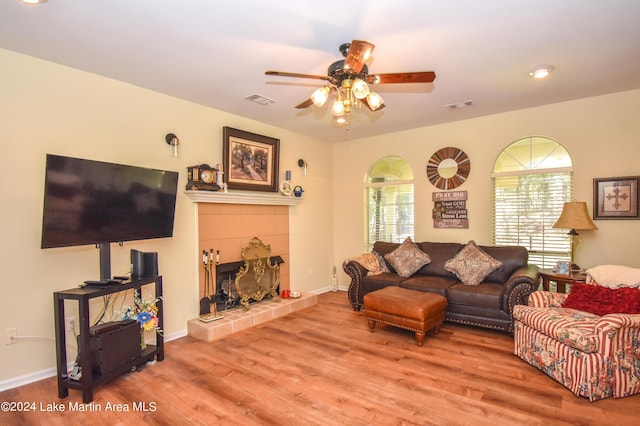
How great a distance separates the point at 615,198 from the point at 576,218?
0.64m

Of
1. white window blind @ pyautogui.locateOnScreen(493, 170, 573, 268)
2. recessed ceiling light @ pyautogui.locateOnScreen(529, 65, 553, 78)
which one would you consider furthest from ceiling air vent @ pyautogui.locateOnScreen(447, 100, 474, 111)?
white window blind @ pyautogui.locateOnScreen(493, 170, 573, 268)

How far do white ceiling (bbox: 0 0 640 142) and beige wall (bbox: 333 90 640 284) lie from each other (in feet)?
1.25

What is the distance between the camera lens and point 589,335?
2.43m

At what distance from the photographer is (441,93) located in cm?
368

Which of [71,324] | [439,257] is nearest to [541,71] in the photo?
[439,257]

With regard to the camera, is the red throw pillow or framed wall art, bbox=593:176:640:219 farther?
framed wall art, bbox=593:176:640:219

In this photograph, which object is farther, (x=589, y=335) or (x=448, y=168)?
(x=448, y=168)

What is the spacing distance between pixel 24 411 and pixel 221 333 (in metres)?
1.65

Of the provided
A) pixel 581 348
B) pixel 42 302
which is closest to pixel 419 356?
pixel 581 348

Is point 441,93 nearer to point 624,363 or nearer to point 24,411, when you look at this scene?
point 624,363

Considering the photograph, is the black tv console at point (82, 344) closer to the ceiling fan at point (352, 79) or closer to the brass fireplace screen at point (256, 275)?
the brass fireplace screen at point (256, 275)

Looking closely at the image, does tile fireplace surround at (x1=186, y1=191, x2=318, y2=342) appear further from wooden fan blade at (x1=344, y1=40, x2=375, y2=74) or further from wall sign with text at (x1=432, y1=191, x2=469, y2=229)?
wooden fan blade at (x1=344, y1=40, x2=375, y2=74)

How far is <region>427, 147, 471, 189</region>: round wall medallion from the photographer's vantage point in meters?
4.84

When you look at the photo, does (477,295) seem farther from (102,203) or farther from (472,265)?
(102,203)
